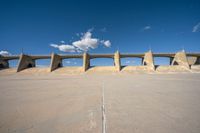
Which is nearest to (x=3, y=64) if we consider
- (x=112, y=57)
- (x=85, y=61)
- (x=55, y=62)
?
(x=55, y=62)

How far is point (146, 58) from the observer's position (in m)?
27.5

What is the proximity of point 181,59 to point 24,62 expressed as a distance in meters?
38.2

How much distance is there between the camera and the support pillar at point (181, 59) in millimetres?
24642

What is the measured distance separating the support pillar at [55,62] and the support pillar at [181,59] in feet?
98.2

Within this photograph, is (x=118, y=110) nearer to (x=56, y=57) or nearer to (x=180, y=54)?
(x=56, y=57)

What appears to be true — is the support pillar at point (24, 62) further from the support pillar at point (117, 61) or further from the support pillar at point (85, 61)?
the support pillar at point (117, 61)

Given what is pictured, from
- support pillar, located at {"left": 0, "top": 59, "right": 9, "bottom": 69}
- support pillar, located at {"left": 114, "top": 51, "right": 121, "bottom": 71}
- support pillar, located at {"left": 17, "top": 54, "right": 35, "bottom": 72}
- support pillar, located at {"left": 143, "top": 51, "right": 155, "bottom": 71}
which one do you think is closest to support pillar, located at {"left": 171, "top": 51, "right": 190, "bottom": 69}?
support pillar, located at {"left": 143, "top": 51, "right": 155, "bottom": 71}

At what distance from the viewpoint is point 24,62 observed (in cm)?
2731

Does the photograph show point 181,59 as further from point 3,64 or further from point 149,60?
point 3,64

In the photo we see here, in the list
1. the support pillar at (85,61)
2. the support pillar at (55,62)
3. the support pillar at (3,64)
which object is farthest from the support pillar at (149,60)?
the support pillar at (3,64)

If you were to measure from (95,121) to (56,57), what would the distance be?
27.8 meters

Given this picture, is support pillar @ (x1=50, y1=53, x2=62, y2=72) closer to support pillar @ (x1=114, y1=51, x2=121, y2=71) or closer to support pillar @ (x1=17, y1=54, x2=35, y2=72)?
support pillar @ (x1=17, y1=54, x2=35, y2=72)

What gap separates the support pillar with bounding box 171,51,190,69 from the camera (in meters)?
24.6

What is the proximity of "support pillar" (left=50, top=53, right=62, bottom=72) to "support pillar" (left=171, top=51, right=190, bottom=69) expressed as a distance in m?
29.9
